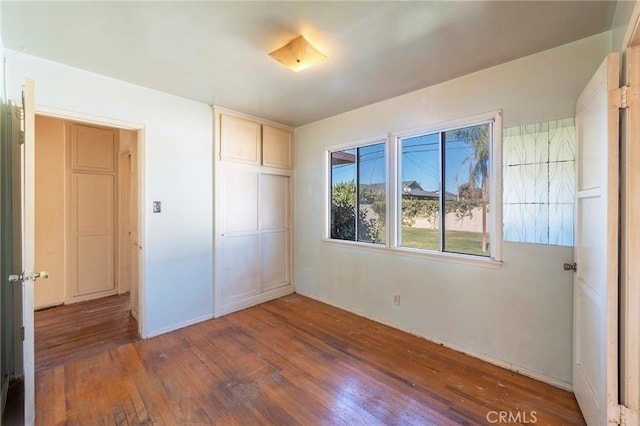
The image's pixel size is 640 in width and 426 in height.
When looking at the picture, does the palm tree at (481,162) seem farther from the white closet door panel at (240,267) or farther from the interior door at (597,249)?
the white closet door panel at (240,267)

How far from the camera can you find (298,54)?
204 cm

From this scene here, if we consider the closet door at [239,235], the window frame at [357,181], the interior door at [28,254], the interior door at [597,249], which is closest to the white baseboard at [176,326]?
the closet door at [239,235]

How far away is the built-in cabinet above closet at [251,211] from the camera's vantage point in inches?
138

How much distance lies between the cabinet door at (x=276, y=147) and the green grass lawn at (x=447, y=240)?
206 centimetres

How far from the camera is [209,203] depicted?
3.41m

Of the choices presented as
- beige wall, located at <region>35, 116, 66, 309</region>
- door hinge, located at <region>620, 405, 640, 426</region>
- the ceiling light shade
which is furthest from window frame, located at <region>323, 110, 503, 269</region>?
beige wall, located at <region>35, 116, 66, 309</region>

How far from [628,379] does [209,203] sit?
143 inches

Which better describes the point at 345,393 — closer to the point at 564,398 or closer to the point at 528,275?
the point at 564,398

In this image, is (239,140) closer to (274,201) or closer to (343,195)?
(274,201)

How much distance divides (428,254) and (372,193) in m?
1.04

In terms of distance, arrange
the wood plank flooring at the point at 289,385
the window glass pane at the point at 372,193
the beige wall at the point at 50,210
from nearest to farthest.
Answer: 1. the wood plank flooring at the point at 289,385
2. the window glass pane at the point at 372,193
3. the beige wall at the point at 50,210

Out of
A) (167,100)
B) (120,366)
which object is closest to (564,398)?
(120,366)

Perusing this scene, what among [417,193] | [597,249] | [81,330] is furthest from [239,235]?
[597,249]

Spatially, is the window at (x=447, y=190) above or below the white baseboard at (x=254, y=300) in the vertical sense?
above
